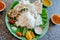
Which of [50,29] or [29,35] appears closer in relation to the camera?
[29,35]

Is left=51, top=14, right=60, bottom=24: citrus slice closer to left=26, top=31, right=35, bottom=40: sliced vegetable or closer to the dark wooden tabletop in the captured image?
the dark wooden tabletop

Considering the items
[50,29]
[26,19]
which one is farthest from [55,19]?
[26,19]

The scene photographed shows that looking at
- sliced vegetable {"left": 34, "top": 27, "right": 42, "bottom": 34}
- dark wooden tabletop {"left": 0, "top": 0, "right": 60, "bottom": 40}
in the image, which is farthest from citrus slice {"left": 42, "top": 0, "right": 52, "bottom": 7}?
Answer: sliced vegetable {"left": 34, "top": 27, "right": 42, "bottom": 34}

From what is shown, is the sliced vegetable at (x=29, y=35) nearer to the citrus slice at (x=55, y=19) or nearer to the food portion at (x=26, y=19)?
the food portion at (x=26, y=19)

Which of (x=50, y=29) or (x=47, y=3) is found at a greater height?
(x=47, y=3)

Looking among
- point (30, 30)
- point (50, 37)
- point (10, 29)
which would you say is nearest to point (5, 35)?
point (10, 29)

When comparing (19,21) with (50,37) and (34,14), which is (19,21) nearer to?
(34,14)

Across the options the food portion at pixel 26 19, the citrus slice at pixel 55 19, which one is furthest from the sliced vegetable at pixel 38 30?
the citrus slice at pixel 55 19

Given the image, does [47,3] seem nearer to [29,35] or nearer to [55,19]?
[55,19]
